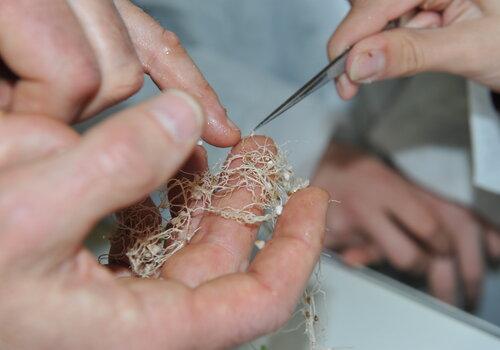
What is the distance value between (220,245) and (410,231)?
607 mm

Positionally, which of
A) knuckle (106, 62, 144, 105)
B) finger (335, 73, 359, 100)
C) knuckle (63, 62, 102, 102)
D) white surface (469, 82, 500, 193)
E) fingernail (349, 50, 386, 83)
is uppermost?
knuckle (63, 62, 102, 102)

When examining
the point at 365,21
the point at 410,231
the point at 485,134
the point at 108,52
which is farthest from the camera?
the point at 410,231

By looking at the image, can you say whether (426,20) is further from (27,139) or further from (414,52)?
(27,139)

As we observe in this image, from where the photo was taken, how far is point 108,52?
1.62 feet

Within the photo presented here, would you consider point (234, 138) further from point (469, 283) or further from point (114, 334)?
point (469, 283)

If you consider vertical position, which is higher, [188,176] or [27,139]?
[27,139]

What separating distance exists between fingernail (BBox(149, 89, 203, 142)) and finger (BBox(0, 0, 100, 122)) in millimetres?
74

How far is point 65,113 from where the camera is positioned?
1.56 ft

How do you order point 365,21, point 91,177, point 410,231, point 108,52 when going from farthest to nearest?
point 410,231
point 365,21
point 108,52
point 91,177

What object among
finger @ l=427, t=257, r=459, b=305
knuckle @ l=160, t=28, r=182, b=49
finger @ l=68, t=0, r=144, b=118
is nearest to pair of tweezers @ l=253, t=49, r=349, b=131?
knuckle @ l=160, t=28, r=182, b=49

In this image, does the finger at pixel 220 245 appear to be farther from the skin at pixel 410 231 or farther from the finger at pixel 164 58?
the skin at pixel 410 231

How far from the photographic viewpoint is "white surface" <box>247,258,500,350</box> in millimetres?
834

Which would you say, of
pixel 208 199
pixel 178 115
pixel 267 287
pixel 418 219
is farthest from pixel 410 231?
pixel 178 115

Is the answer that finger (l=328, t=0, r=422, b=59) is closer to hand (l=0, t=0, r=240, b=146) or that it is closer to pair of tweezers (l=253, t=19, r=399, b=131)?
pair of tweezers (l=253, t=19, r=399, b=131)
